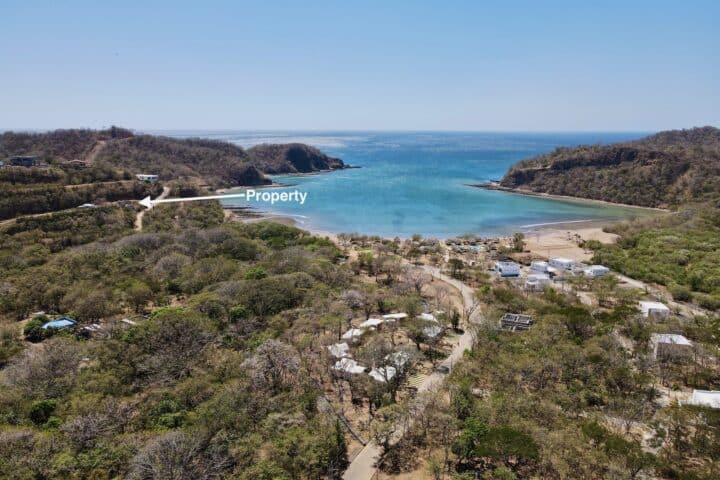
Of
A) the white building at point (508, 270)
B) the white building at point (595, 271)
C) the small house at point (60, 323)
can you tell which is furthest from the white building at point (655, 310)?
the small house at point (60, 323)

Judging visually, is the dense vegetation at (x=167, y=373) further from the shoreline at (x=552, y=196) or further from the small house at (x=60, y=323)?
the shoreline at (x=552, y=196)

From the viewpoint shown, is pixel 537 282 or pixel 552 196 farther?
pixel 552 196

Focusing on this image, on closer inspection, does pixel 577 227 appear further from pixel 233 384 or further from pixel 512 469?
pixel 233 384

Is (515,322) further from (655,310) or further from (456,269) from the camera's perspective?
(456,269)

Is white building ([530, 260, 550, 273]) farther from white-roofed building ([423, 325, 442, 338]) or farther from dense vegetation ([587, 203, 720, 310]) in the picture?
white-roofed building ([423, 325, 442, 338])

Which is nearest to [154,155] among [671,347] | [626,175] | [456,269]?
[456,269]

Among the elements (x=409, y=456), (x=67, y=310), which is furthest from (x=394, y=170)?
(x=409, y=456)

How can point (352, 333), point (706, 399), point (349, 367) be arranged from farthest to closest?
point (352, 333) < point (349, 367) < point (706, 399)
